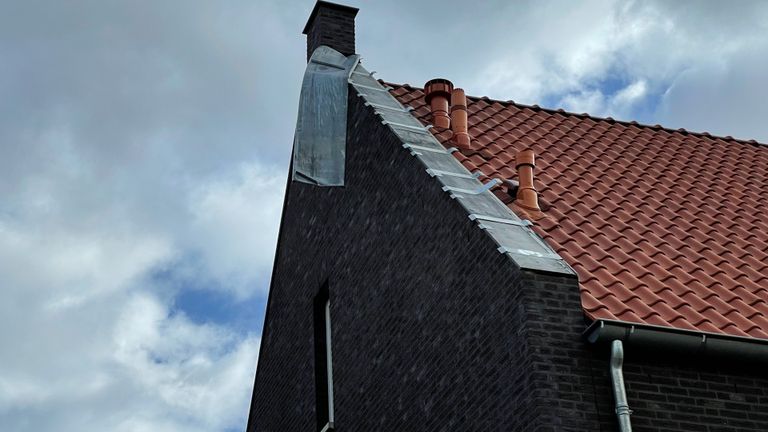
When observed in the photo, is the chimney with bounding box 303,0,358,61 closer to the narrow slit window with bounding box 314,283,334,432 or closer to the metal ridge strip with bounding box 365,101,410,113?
the metal ridge strip with bounding box 365,101,410,113

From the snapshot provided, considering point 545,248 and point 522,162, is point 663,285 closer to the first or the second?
point 545,248

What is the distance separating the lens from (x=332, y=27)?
1534 cm

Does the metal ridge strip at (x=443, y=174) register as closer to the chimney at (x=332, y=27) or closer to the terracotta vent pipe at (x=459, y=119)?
the terracotta vent pipe at (x=459, y=119)

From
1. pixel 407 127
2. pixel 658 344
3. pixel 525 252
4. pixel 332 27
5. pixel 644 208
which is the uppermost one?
pixel 332 27

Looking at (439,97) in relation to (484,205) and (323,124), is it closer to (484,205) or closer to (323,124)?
(323,124)

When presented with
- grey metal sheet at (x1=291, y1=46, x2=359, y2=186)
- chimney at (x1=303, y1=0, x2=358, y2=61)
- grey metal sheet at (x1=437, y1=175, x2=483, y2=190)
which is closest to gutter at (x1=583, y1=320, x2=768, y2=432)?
grey metal sheet at (x1=437, y1=175, x2=483, y2=190)

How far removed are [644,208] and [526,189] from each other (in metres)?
1.51

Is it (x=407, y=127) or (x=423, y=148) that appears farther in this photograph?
(x=407, y=127)

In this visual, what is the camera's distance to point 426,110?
13.1 metres

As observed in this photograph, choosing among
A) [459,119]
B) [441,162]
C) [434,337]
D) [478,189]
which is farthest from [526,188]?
[459,119]

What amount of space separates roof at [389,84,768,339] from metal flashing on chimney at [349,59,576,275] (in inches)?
12.0

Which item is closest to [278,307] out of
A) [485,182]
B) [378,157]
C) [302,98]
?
[302,98]

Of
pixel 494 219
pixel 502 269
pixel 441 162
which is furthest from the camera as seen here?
pixel 441 162

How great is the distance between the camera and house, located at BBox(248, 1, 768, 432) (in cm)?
854
